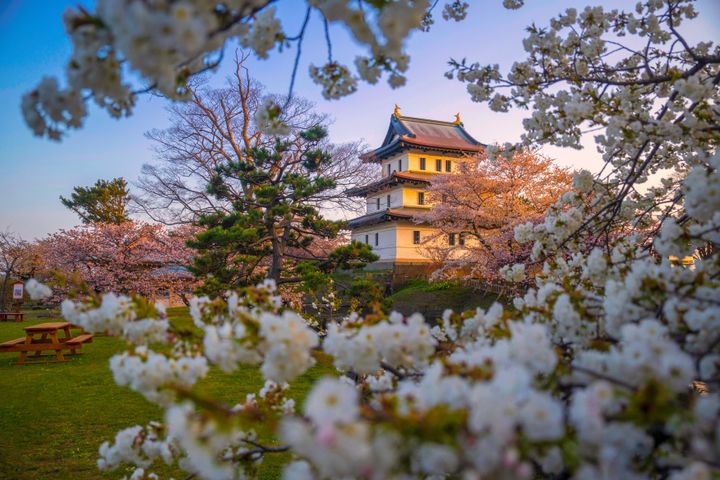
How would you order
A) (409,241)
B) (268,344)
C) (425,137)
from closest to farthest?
(268,344)
(409,241)
(425,137)

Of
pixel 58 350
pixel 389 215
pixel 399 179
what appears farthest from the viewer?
pixel 399 179

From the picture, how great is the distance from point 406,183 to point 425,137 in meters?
3.26

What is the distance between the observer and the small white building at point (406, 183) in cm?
2202

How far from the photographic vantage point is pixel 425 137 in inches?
936

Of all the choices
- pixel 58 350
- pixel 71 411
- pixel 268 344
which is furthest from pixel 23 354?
pixel 268 344

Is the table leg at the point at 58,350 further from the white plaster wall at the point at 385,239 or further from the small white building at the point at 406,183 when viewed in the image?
the white plaster wall at the point at 385,239

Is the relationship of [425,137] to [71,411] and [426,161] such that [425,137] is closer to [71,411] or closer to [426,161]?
[426,161]

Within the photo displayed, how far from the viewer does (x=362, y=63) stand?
6.76 feet

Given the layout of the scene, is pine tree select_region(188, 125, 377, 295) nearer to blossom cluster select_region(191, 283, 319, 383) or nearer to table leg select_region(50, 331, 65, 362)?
table leg select_region(50, 331, 65, 362)

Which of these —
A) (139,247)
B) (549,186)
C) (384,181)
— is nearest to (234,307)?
(549,186)

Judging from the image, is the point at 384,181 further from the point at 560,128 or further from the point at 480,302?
the point at 560,128

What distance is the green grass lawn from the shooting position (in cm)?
391

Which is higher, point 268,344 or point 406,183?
point 406,183

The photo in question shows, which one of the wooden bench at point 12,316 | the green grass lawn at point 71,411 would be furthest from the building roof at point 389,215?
the wooden bench at point 12,316
